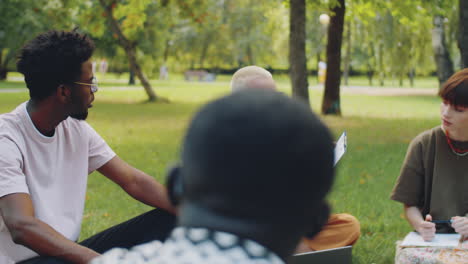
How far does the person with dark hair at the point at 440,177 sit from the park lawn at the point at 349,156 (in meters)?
1.13

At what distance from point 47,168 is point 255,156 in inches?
73.9

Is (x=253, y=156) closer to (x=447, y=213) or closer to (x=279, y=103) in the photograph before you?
(x=279, y=103)

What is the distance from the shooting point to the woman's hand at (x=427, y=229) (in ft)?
9.39

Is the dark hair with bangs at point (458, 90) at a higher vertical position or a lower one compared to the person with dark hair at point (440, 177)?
higher

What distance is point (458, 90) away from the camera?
276cm

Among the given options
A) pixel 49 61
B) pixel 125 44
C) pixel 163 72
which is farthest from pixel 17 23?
pixel 49 61

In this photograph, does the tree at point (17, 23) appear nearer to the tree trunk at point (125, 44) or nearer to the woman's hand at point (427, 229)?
the tree trunk at point (125, 44)

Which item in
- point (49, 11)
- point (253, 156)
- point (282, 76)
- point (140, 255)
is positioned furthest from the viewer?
point (282, 76)

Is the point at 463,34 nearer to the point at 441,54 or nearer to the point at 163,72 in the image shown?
the point at 441,54

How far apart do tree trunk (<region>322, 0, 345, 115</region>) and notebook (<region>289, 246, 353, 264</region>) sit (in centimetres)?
1216

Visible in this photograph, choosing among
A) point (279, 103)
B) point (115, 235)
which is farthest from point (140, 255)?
point (115, 235)

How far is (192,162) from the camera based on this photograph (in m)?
1.03

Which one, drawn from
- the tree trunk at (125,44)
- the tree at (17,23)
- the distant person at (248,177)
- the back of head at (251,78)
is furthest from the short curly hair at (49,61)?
the tree at (17,23)

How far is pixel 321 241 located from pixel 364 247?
4.19 ft
